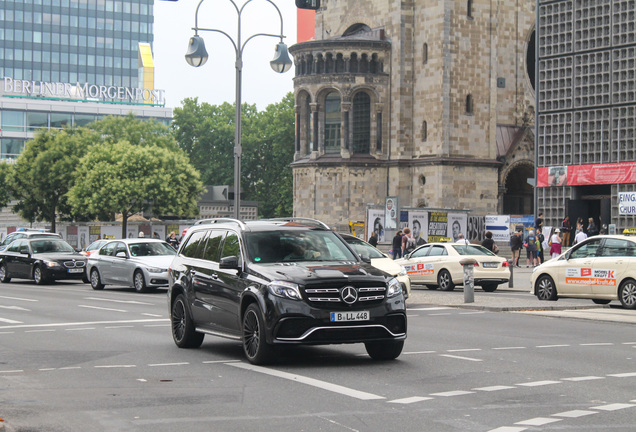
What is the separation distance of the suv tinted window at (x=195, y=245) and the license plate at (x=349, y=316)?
2.95 meters

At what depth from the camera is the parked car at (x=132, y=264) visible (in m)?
29.2

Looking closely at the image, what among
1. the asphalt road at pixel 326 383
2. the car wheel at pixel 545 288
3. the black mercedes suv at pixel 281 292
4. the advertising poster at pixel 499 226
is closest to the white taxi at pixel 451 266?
the car wheel at pixel 545 288

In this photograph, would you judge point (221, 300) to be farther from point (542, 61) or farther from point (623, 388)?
A: point (542, 61)

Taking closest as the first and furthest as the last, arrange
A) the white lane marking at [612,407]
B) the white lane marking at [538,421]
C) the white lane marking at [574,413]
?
the white lane marking at [538,421] < the white lane marking at [574,413] < the white lane marking at [612,407]

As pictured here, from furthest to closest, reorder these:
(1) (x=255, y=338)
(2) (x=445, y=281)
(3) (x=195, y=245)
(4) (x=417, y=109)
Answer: (4) (x=417, y=109) < (2) (x=445, y=281) < (3) (x=195, y=245) < (1) (x=255, y=338)

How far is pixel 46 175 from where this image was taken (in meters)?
74.1

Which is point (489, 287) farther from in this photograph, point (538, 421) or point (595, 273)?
point (538, 421)

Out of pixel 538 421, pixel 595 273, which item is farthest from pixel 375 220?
pixel 538 421

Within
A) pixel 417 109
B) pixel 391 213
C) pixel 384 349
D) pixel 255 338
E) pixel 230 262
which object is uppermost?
pixel 417 109

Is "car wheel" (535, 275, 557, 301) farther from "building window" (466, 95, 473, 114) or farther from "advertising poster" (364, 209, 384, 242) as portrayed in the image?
"building window" (466, 95, 473, 114)

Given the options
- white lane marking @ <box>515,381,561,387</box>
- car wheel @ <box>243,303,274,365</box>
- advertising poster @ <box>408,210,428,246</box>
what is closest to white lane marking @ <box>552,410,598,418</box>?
→ white lane marking @ <box>515,381,561,387</box>

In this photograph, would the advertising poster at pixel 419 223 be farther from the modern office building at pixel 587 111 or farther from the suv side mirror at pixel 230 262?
the suv side mirror at pixel 230 262

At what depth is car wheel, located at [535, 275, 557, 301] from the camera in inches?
957

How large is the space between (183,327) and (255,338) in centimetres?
224
